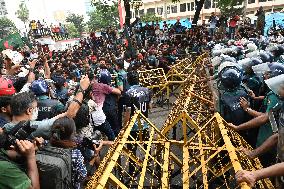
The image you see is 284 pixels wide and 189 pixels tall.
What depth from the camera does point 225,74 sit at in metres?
4.58

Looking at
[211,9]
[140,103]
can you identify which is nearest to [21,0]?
[211,9]

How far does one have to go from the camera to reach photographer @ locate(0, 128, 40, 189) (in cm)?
211

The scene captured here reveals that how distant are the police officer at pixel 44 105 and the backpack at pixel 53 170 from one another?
1876mm

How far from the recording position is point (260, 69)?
519 centimetres

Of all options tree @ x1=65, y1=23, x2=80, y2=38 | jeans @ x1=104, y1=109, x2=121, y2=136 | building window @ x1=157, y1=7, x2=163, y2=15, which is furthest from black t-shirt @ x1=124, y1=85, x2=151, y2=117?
tree @ x1=65, y1=23, x2=80, y2=38

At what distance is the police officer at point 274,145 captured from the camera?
237 cm

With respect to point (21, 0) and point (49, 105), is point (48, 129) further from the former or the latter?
point (21, 0)

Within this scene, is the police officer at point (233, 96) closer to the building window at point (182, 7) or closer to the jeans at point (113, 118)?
the jeans at point (113, 118)

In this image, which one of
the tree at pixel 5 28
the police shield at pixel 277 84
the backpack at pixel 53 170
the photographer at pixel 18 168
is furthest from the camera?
the tree at pixel 5 28

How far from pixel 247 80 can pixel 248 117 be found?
49.7 inches

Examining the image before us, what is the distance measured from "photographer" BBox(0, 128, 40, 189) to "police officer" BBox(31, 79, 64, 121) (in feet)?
6.57

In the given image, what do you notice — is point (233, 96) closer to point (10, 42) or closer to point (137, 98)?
point (137, 98)

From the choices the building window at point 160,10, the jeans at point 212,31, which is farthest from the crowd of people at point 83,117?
the building window at point 160,10

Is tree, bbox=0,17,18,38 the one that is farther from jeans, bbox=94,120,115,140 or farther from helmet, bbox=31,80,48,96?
helmet, bbox=31,80,48,96
